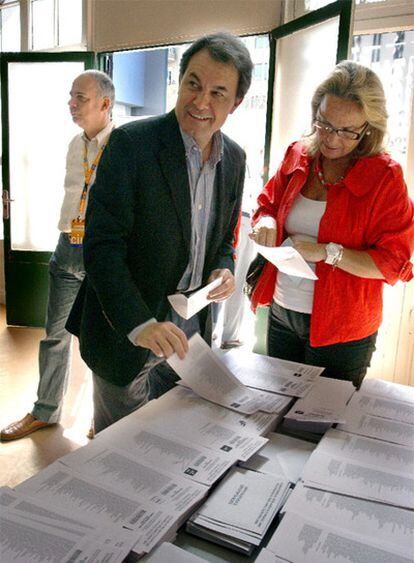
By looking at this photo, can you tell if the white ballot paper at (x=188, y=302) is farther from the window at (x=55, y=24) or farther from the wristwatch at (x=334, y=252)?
the window at (x=55, y=24)

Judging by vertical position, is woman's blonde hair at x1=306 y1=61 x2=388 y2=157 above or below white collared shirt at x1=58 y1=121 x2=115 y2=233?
above

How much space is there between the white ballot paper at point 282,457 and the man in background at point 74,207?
1490 millimetres

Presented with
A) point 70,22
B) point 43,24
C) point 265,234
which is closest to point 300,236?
point 265,234

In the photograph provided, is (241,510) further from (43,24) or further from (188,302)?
(43,24)

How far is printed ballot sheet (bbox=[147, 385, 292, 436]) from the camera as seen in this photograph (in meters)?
1.09

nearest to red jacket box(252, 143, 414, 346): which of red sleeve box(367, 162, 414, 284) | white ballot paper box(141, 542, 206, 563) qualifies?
red sleeve box(367, 162, 414, 284)

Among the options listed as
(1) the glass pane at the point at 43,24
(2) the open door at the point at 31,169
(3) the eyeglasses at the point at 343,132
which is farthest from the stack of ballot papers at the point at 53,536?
(1) the glass pane at the point at 43,24

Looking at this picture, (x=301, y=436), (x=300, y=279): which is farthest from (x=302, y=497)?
(x=300, y=279)

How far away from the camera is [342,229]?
159 cm

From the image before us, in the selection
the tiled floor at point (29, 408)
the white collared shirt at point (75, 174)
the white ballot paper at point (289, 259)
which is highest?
the white collared shirt at point (75, 174)

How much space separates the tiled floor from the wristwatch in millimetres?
1532

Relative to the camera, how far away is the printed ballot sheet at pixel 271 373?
1.30 metres

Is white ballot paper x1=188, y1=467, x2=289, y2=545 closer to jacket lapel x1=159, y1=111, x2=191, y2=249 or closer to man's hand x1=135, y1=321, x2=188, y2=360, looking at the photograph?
man's hand x1=135, y1=321, x2=188, y2=360

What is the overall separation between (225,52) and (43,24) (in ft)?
12.7
